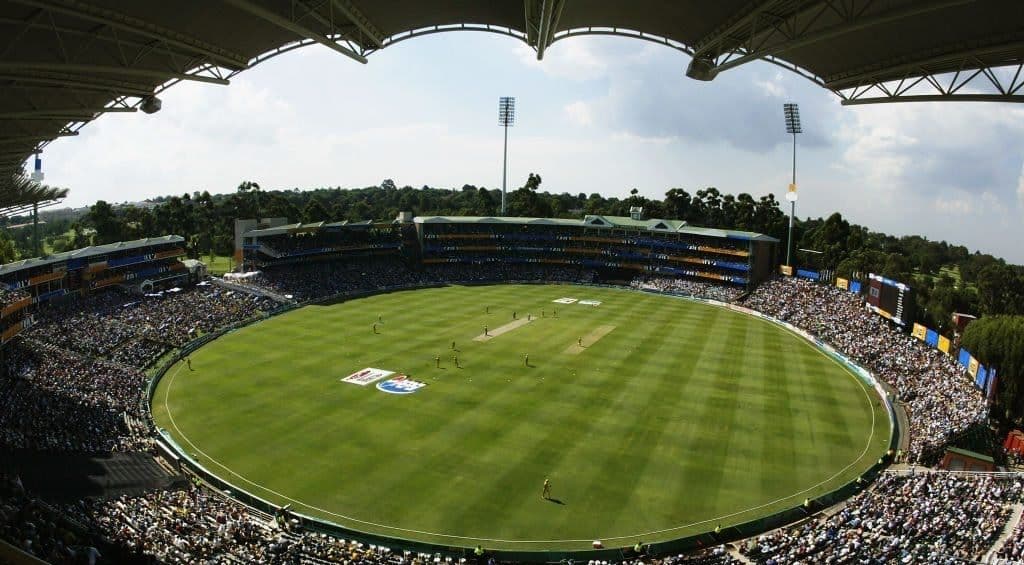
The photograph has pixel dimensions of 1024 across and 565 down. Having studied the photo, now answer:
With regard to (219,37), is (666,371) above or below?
below

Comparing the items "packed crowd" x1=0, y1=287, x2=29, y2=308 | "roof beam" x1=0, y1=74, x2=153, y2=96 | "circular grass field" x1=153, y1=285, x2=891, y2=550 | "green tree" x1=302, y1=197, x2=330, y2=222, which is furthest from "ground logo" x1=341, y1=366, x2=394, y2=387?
"green tree" x1=302, y1=197, x2=330, y2=222

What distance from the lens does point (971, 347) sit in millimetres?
45219

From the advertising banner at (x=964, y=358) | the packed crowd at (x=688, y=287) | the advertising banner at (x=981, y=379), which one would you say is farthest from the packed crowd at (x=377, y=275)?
the advertising banner at (x=981, y=379)

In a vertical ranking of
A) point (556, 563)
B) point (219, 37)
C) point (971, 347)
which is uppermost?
point (219, 37)

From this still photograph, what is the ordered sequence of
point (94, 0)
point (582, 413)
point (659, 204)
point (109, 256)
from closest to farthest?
point (94, 0), point (582, 413), point (109, 256), point (659, 204)

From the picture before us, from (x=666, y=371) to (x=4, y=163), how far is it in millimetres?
45228

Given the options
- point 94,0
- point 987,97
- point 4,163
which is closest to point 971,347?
point 987,97

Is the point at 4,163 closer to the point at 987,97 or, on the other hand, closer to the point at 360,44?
the point at 360,44

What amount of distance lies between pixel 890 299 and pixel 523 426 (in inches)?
1505

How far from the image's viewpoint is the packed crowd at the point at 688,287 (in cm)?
8269

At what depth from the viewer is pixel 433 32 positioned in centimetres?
2955

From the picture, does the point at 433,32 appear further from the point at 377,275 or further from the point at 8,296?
the point at 377,275

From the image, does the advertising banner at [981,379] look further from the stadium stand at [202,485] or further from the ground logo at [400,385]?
the ground logo at [400,385]

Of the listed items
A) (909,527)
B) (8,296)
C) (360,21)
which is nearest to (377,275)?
(8,296)
